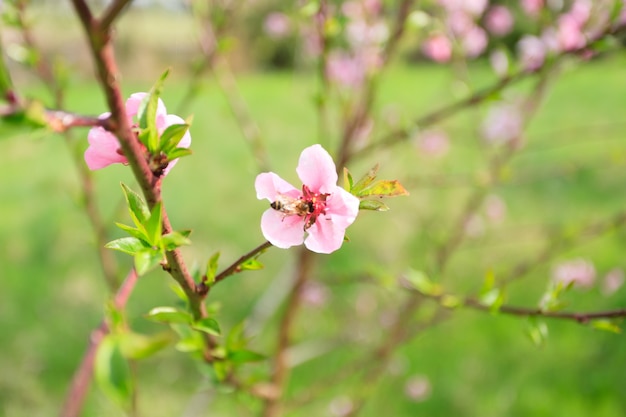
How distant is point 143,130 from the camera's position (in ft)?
1.02

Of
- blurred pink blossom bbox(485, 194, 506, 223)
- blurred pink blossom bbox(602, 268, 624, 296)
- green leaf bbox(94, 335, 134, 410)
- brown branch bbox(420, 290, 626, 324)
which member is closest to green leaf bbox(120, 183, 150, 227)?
green leaf bbox(94, 335, 134, 410)

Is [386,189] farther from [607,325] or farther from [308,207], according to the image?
[607,325]

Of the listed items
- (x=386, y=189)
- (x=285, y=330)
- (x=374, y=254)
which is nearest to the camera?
(x=386, y=189)

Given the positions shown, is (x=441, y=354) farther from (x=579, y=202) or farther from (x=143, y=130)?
(x=143, y=130)

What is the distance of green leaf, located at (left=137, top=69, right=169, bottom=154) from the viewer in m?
0.31

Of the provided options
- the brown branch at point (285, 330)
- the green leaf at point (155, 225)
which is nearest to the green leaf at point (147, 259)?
the green leaf at point (155, 225)

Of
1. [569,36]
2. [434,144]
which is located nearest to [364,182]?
[569,36]

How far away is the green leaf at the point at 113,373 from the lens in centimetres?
24

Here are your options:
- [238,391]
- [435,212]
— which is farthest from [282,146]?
[238,391]

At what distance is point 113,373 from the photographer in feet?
0.79

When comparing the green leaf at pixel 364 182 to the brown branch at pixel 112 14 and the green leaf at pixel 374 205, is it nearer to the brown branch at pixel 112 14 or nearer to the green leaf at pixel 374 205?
the green leaf at pixel 374 205

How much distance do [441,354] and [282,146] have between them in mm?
1902

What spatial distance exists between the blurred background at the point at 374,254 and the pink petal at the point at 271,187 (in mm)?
282

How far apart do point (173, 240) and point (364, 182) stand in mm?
109
